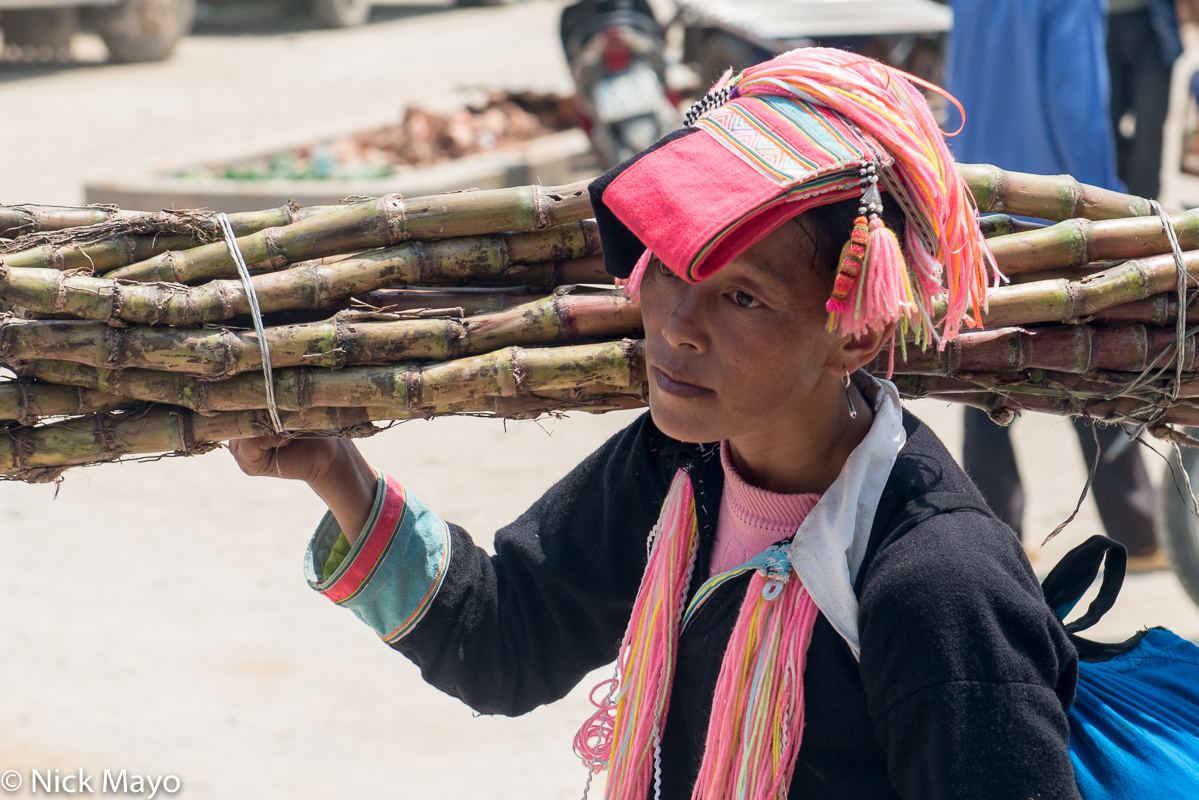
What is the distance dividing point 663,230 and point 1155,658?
33.8 inches

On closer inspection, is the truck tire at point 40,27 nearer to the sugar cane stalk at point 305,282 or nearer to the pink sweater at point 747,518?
the sugar cane stalk at point 305,282

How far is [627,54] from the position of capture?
23.5 ft

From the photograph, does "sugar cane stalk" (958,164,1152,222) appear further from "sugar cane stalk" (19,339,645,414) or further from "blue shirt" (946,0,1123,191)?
"blue shirt" (946,0,1123,191)

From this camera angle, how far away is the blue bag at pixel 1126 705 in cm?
129

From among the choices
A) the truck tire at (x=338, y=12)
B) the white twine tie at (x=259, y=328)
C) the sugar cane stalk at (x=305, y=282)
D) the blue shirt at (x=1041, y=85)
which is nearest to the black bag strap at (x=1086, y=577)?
the sugar cane stalk at (x=305, y=282)

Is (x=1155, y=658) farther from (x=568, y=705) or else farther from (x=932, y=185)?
(x=568, y=705)

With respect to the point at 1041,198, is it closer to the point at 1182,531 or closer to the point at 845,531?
the point at 845,531

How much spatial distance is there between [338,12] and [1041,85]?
547 inches

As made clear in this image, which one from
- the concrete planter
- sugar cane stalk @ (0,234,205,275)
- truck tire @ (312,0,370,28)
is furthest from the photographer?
truck tire @ (312,0,370,28)

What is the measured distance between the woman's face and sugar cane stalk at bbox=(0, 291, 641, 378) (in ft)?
0.99

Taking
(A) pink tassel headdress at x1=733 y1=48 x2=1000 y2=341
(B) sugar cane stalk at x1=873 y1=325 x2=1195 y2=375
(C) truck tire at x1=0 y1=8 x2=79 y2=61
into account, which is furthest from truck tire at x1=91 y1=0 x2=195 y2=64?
(A) pink tassel headdress at x1=733 y1=48 x2=1000 y2=341

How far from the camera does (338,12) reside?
15914mm

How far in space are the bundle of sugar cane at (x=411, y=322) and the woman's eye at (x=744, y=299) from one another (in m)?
0.36

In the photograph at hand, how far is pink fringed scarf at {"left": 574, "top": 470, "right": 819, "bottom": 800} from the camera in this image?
50.6 inches
